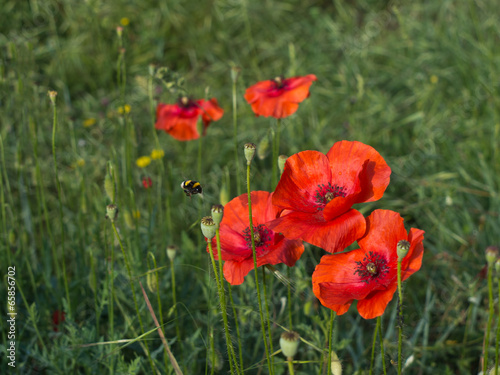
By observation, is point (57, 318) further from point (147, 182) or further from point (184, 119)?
point (184, 119)

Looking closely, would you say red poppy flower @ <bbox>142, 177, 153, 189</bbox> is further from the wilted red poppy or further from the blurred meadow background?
the wilted red poppy

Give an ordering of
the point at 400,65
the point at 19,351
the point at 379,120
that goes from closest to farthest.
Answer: the point at 19,351, the point at 379,120, the point at 400,65

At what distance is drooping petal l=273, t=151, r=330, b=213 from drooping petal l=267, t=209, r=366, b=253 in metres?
0.12

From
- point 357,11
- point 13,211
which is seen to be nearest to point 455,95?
point 357,11

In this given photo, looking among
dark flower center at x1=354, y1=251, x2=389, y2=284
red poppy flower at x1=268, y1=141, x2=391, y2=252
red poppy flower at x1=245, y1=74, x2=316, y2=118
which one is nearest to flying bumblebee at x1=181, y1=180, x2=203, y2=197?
red poppy flower at x1=268, y1=141, x2=391, y2=252

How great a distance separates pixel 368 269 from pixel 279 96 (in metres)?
0.87

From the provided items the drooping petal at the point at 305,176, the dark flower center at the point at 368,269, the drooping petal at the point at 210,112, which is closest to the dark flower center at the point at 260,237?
the drooping petal at the point at 305,176

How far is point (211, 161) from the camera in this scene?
3287 millimetres

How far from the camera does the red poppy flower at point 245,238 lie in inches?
48.3

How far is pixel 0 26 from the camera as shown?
4.18 m

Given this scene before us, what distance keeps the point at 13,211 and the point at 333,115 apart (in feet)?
6.78

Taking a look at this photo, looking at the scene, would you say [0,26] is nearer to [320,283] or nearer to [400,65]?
[400,65]

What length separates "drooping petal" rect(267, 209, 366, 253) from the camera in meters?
1.12

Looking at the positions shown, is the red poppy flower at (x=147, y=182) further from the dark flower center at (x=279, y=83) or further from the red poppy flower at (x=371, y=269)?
the red poppy flower at (x=371, y=269)
